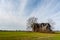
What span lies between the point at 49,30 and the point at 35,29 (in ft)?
15.5

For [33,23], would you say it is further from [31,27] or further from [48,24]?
[48,24]

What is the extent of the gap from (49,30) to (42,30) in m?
2.36

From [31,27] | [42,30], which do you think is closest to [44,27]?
[42,30]

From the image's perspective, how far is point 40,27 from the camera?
51.8m

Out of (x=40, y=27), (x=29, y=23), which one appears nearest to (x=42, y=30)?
(x=40, y=27)

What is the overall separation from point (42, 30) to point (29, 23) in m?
5.49

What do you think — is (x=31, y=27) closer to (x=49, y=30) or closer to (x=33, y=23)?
(x=33, y=23)

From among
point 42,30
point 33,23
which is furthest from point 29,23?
point 42,30

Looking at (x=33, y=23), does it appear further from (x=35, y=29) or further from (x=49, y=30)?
(x=49, y=30)

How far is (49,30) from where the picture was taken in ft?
168

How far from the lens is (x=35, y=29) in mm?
51500

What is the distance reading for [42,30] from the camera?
2023 inches

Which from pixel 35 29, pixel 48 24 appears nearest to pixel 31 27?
pixel 35 29

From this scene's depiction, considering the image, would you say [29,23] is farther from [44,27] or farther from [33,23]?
[44,27]
